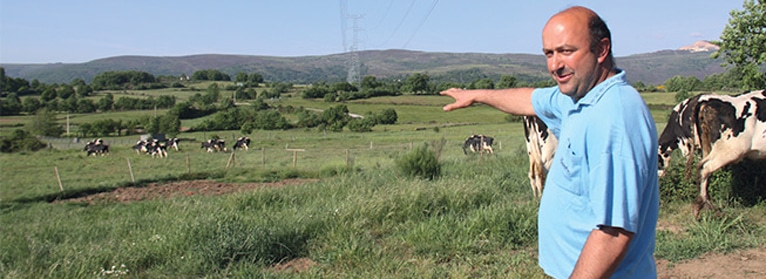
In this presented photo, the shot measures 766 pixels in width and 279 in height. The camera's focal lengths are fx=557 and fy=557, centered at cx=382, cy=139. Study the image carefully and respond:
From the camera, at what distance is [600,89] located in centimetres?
192

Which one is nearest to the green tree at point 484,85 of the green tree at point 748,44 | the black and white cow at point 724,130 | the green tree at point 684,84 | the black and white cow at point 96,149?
the green tree at point 684,84

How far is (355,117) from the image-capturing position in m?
64.5

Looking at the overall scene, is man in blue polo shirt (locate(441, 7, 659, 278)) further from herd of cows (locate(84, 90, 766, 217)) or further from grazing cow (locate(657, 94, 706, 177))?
grazing cow (locate(657, 94, 706, 177))

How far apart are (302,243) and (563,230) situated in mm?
4503

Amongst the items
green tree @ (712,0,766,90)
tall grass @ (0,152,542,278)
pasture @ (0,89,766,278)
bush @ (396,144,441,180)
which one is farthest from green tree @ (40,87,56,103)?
green tree @ (712,0,766,90)

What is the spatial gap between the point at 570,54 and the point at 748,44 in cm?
931

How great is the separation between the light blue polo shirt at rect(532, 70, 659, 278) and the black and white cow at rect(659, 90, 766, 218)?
594 centimetres

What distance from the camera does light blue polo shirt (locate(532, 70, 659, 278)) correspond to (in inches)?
69.1

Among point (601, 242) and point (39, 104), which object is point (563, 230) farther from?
point (39, 104)

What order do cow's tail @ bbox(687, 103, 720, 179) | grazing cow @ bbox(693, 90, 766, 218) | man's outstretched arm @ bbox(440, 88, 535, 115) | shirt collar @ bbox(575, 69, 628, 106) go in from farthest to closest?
1. cow's tail @ bbox(687, 103, 720, 179)
2. grazing cow @ bbox(693, 90, 766, 218)
3. man's outstretched arm @ bbox(440, 88, 535, 115)
4. shirt collar @ bbox(575, 69, 628, 106)

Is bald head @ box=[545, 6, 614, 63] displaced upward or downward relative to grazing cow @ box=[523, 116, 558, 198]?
upward

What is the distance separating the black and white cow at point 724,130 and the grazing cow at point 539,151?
2.24 m

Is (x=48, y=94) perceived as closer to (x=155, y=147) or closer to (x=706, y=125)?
(x=155, y=147)

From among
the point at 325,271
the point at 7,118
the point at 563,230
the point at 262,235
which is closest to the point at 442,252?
the point at 325,271
